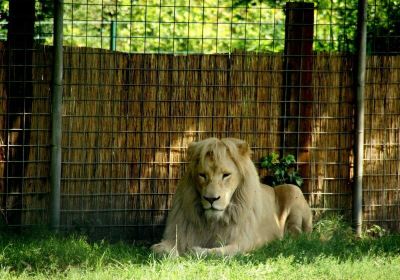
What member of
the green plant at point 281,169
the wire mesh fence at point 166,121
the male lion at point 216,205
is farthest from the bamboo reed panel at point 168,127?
the male lion at point 216,205

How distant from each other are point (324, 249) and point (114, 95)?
10.2 ft

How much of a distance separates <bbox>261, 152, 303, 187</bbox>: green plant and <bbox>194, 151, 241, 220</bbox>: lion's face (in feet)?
5.29

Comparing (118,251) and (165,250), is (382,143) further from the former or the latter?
(118,251)

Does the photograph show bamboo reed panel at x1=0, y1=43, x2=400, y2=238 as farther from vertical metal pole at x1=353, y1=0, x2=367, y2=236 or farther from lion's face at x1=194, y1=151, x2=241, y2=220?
lion's face at x1=194, y1=151, x2=241, y2=220

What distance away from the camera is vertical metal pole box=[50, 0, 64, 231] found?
10125mm

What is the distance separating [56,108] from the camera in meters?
10.1

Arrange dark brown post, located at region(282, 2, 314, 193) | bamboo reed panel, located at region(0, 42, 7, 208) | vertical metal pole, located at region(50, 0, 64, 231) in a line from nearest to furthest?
vertical metal pole, located at region(50, 0, 64, 231) < bamboo reed panel, located at region(0, 42, 7, 208) < dark brown post, located at region(282, 2, 314, 193)

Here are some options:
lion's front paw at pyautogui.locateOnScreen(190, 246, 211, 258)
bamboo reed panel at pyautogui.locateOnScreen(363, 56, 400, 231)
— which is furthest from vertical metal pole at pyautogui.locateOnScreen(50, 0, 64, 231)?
bamboo reed panel at pyautogui.locateOnScreen(363, 56, 400, 231)

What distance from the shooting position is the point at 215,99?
1085 cm

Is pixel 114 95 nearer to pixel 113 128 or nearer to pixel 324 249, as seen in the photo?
pixel 113 128

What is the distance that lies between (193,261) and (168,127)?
8.47 feet

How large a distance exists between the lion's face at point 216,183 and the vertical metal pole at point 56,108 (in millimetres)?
1804

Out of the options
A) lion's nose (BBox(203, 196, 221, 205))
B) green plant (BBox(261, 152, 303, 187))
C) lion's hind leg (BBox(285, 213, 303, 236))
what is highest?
green plant (BBox(261, 152, 303, 187))

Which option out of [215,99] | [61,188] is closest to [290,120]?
[215,99]
